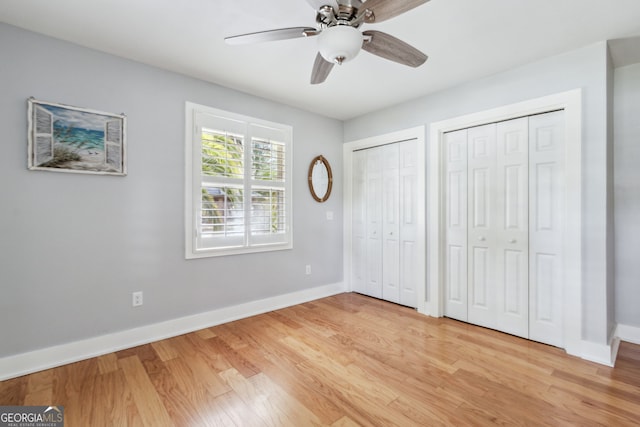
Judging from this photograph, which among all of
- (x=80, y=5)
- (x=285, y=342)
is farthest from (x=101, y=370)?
(x=80, y=5)

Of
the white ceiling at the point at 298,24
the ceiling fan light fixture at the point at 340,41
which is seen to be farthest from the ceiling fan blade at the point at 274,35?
the white ceiling at the point at 298,24

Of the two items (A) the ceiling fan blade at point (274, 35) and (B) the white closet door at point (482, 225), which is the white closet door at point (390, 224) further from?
(A) the ceiling fan blade at point (274, 35)

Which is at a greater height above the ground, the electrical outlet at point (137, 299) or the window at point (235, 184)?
the window at point (235, 184)

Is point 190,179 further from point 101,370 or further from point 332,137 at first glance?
point 332,137

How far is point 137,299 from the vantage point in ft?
8.36

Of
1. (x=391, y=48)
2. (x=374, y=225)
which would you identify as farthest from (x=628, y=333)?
(x=391, y=48)

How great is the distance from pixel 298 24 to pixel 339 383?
2.52m

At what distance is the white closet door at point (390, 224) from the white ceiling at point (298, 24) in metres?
1.03

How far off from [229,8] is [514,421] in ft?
9.92

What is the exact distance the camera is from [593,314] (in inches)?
89.2

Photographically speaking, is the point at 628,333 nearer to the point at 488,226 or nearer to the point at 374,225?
the point at 488,226

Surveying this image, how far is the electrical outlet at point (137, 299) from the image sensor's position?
253 cm

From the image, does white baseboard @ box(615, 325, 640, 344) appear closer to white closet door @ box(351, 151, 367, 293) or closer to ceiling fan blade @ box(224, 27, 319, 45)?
white closet door @ box(351, 151, 367, 293)

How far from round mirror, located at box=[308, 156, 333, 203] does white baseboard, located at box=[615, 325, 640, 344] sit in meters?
3.26
